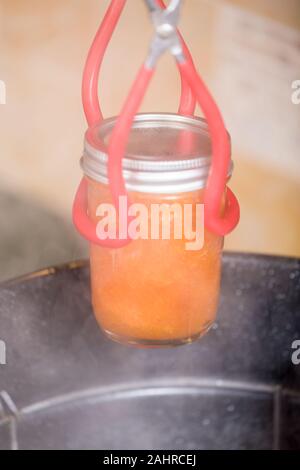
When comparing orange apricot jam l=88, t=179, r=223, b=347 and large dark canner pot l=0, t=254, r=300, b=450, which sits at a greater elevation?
orange apricot jam l=88, t=179, r=223, b=347

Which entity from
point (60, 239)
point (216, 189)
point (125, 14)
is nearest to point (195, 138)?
Result: point (216, 189)

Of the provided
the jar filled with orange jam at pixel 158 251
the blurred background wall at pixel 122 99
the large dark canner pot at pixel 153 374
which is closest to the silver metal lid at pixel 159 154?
the jar filled with orange jam at pixel 158 251

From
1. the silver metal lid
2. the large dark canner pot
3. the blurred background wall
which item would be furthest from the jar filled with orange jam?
the blurred background wall

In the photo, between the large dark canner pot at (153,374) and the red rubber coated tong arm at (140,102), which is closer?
the red rubber coated tong arm at (140,102)

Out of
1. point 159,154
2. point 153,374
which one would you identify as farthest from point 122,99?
point 159,154

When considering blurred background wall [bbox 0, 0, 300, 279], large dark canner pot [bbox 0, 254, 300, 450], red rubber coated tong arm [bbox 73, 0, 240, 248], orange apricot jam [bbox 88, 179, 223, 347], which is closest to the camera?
red rubber coated tong arm [bbox 73, 0, 240, 248]

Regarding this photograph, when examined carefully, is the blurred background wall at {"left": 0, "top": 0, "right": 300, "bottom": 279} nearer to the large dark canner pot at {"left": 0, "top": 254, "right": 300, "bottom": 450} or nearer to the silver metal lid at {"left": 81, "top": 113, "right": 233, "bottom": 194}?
the large dark canner pot at {"left": 0, "top": 254, "right": 300, "bottom": 450}

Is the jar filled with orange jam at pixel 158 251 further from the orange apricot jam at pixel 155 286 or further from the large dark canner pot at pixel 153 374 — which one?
the large dark canner pot at pixel 153 374
